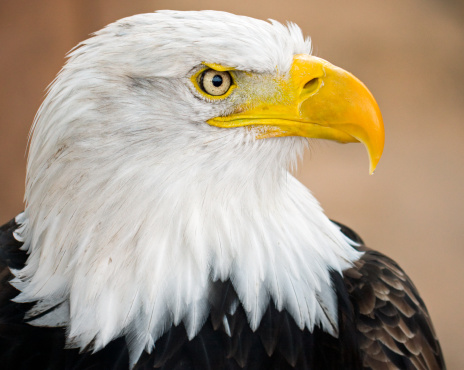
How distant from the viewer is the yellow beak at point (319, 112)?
160 cm

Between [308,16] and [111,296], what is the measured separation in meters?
4.30

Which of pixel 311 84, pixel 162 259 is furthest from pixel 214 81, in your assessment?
pixel 162 259

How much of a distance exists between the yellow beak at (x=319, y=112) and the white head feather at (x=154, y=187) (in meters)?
0.04

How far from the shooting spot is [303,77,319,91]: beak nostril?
1634mm

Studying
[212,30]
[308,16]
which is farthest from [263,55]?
[308,16]

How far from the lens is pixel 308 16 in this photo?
5.35 meters

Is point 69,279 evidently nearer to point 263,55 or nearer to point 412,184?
point 263,55

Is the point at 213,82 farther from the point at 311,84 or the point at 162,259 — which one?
the point at 162,259

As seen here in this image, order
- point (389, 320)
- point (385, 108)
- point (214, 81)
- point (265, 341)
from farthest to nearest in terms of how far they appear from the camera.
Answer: point (385, 108) → point (389, 320) → point (265, 341) → point (214, 81)

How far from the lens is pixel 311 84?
64.8 inches

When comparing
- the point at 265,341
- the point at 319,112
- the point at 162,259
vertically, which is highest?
the point at 319,112

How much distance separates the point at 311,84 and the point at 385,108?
381 cm

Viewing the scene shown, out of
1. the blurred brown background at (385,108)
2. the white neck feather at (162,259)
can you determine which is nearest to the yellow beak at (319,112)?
the white neck feather at (162,259)

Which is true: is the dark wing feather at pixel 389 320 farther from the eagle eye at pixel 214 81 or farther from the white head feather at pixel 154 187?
the eagle eye at pixel 214 81
